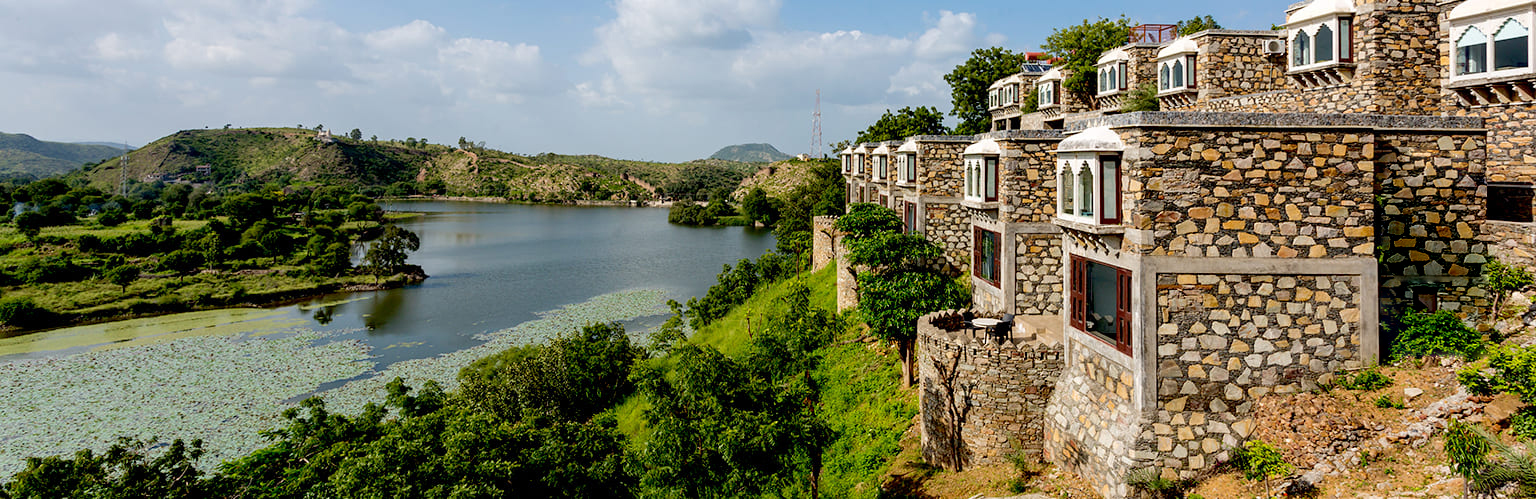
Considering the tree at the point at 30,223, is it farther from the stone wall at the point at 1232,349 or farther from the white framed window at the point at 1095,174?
the stone wall at the point at 1232,349

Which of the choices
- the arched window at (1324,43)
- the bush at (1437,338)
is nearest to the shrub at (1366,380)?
the bush at (1437,338)

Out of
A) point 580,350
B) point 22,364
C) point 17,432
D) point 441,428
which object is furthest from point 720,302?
point 22,364

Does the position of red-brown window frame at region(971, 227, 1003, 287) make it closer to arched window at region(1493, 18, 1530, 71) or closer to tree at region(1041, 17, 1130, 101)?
arched window at region(1493, 18, 1530, 71)

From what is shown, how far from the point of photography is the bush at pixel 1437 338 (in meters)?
8.04

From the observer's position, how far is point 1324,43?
49.0ft

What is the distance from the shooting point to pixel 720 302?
34562mm

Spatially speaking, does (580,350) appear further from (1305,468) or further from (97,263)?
(97,263)

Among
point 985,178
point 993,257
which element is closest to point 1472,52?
point 985,178

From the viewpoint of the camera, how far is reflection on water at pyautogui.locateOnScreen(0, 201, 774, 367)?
3750 cm

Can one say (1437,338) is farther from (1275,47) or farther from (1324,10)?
(1275,47)

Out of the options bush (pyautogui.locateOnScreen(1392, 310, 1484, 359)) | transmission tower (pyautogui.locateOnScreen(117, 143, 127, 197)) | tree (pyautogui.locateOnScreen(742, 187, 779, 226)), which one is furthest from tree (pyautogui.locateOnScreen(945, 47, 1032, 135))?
transmission tower (pyautogui.locateOnScreen(117, 143, 127, 197))

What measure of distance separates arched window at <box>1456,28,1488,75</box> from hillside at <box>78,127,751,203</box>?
119 m

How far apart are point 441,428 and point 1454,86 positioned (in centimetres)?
1743

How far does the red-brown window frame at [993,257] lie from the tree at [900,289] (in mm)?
616
